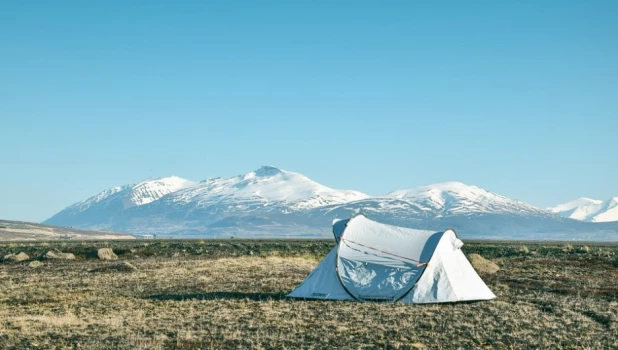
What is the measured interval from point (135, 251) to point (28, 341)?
4054cm

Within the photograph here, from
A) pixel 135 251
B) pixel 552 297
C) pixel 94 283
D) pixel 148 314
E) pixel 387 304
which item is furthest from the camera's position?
pixel 135 251

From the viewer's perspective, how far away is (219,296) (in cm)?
2638

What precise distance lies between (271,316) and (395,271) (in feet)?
17.4

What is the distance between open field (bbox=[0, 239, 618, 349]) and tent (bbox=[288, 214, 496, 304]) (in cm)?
73

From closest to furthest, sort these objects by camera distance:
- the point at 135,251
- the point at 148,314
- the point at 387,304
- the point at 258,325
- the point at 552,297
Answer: the point at 258,325
the point at 148,314
the point at 387,304
the point at 552,297
the point at 135,251

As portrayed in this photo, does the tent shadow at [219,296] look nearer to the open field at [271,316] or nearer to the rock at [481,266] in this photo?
the open field at [271,316]

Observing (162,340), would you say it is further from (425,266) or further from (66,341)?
(425,266)

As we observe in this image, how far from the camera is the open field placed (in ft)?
58.0

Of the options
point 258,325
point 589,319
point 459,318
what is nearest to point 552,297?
point 589,319

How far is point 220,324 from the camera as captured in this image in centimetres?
2005

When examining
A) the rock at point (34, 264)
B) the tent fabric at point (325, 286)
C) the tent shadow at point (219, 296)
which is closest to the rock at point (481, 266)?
the tent fabric at point (325, 286)

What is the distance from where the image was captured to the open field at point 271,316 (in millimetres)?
17688

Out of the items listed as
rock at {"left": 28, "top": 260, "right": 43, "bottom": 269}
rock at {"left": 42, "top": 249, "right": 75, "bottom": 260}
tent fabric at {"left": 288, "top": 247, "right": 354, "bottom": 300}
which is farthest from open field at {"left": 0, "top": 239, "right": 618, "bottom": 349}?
rock at {"left": 42, "top": 249, "right": 75, "bottom": 260}

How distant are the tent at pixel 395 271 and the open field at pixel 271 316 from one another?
0.73 meters
